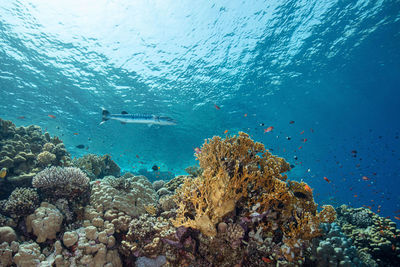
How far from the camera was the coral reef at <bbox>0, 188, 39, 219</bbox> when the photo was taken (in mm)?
4297

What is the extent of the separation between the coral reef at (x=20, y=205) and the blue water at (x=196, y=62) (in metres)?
11.6

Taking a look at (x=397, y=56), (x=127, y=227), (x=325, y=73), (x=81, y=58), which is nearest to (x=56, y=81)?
(x=81, y=58)

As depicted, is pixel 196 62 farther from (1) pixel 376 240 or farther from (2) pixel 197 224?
(1) pixel 376 240

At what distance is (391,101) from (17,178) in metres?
45.3

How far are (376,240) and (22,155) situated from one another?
40.1 ft

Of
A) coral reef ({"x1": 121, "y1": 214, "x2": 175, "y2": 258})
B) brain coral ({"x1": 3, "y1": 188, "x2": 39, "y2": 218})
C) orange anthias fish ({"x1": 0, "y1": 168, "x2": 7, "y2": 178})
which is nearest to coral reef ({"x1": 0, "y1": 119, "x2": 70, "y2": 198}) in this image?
orange anthias fish ({"x1": 0, "y1": 168, "x2": 7, "y2": 178})

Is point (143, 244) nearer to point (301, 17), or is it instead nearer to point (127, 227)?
point (127, 227)

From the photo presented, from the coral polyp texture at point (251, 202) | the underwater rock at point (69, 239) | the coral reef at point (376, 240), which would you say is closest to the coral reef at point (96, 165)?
the underwater rock at point (69, 239)

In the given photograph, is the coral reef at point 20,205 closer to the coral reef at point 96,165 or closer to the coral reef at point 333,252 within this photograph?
the coral reef at point 96,165

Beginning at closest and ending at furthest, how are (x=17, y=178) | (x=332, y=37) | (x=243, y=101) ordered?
(x=17, y=178), (x=332, y=37), (x=243, y=101)

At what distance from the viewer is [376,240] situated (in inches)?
224

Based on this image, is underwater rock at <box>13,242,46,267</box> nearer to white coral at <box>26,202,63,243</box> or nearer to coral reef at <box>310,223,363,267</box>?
white coral at <box>26,202,63,243</box>

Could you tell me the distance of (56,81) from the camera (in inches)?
736

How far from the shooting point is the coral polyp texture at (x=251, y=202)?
140 inches
